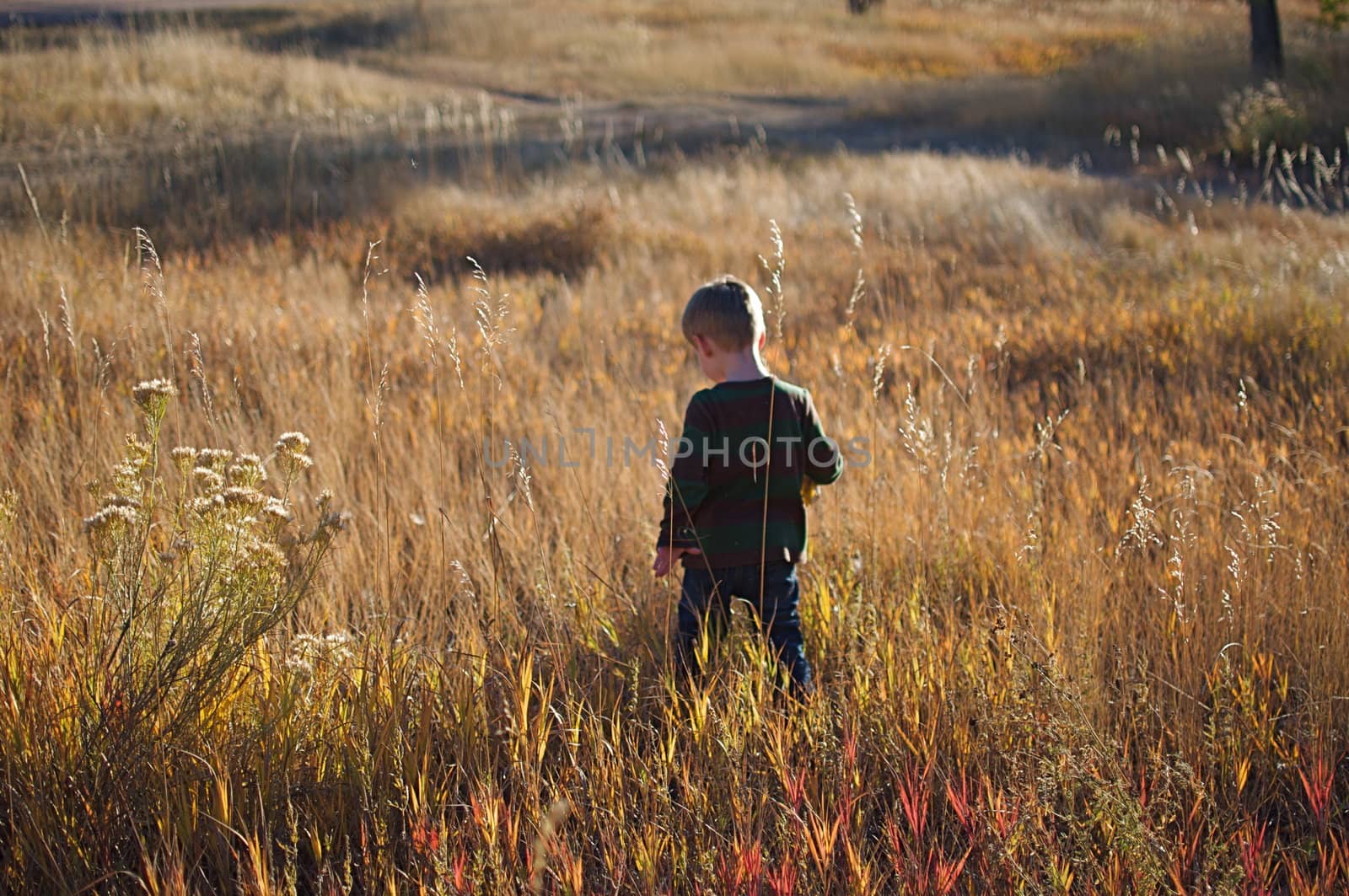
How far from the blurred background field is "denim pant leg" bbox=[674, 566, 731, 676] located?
7 centimetres

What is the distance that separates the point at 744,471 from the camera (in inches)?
109

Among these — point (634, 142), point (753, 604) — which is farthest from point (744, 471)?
point (634, 142)

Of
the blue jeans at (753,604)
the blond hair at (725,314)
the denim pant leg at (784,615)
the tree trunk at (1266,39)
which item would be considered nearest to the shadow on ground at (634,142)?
the tree trunk at (1266,39)

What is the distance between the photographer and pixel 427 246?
27.1ft

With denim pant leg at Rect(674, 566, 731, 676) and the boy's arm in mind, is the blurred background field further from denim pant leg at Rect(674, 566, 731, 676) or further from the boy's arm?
the boy's arm

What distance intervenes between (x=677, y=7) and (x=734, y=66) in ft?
37.6

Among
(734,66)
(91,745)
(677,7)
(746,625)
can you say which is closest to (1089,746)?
(746,625)

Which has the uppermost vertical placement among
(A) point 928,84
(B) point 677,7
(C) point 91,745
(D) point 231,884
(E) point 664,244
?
(B) point 677,7

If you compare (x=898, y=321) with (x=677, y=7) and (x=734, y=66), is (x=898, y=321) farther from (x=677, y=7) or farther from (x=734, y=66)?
(x=677, y=7)

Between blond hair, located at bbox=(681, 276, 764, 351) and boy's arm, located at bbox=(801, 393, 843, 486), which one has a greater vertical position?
blond hair, located at bbox=(681, 276, 764, 351)

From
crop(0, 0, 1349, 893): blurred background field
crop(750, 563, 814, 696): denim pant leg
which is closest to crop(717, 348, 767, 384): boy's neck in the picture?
crop(0, 0, 1349, 893): blurred background field

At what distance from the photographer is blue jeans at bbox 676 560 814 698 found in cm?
280

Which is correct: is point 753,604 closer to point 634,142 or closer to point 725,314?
point 725,314

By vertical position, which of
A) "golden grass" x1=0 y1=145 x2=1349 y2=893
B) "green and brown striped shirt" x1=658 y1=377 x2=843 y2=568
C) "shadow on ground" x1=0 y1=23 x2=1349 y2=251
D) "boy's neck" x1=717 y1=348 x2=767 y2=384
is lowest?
"golden grass" x1=0 y1=145 x2=1349 y2=893
